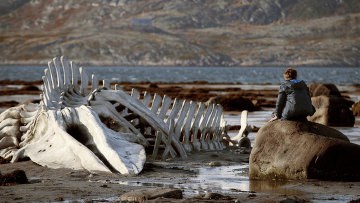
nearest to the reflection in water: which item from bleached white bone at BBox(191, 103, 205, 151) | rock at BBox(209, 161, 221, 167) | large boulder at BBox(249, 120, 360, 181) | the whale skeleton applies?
rock at BBox(209, 161, 221, 167)

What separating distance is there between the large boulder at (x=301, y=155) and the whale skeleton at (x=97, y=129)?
Answer: 170 cm

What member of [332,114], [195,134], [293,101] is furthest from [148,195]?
[332,114]

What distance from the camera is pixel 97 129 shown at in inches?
511

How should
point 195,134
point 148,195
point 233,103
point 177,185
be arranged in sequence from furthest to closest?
1. point 233,103
2. point 195,134
3. point 177,185
4. point 148,195

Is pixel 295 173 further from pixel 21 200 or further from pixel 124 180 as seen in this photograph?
pixel 21 200

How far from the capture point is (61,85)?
15648 millimetres

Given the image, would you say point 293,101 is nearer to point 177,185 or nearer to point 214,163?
point 214,163

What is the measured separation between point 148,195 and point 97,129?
309cm

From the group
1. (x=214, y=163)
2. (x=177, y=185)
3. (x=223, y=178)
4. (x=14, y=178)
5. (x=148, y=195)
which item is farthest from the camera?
(x=214, y=163)

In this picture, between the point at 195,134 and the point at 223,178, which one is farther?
the point at 195,134

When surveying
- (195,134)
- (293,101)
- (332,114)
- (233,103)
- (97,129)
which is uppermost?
(293,101)

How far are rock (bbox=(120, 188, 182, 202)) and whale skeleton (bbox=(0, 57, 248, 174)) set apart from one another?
6.31ft

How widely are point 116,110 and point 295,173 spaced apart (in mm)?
3445

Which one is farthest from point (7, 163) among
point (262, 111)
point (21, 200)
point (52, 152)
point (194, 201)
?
point (262, 111)
